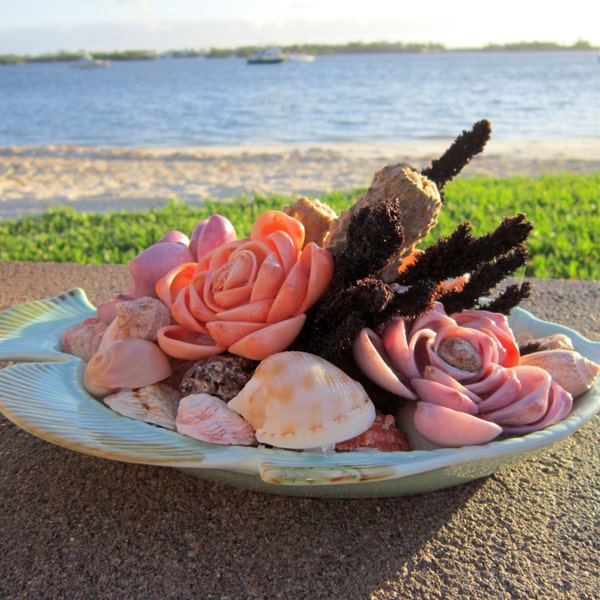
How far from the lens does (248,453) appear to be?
125 cm

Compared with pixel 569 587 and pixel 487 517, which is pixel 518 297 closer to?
pixel 487 517

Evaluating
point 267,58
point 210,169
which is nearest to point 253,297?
point 210,169

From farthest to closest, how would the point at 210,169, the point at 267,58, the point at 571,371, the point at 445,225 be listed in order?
the point at 267,58 < the point at 210,169 < the point at 445,225 < the point at 571,371

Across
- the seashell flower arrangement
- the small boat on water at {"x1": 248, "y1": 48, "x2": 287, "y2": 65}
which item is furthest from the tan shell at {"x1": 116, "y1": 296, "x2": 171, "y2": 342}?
the small boat on water at {"x1": 248, "y1": 48, "x2": 287, "y2": 65}

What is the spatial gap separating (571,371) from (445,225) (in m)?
3.25

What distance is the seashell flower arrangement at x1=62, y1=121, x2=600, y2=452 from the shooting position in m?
1.33

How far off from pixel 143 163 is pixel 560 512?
10957mm

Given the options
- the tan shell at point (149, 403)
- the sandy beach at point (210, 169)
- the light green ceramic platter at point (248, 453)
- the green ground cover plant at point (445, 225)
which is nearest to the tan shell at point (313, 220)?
the tan shell at point (149, 403)

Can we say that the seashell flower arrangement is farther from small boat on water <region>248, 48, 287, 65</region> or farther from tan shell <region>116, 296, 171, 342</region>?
small boat on water <region>248, 48, 287, 65</region>

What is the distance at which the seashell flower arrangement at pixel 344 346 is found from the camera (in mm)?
1329

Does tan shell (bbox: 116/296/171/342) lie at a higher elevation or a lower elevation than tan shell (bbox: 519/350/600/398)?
higher

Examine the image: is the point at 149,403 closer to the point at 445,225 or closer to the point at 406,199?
the point at 406,199

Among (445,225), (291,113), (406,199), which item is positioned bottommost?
(291,113)

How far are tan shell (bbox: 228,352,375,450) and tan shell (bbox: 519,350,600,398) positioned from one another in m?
0.48
